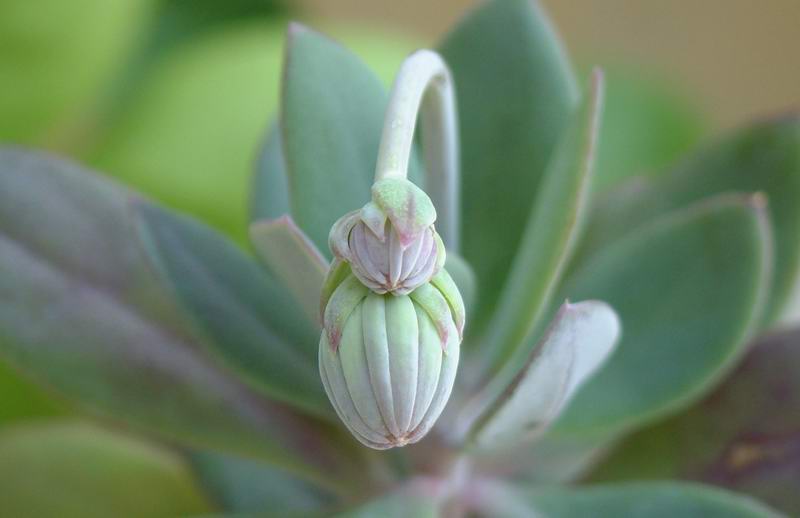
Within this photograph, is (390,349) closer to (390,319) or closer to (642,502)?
(390,319)

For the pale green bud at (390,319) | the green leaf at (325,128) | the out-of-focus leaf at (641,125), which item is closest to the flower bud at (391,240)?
the pale green bud at (390,319)

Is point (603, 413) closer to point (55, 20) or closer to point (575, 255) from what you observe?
point (575, 255)

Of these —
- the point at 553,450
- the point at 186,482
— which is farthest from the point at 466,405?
the point at 186,482

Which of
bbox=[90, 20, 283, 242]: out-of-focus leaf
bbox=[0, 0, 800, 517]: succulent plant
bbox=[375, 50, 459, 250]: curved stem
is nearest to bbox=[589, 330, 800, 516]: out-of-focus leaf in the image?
bbox=[0, 0, 800, 517]: succulent plant

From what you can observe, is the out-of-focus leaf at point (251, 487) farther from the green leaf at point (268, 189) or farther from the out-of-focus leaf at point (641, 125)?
the out-of-focus leaf at point (641, 125)

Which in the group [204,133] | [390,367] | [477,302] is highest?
[204,133]

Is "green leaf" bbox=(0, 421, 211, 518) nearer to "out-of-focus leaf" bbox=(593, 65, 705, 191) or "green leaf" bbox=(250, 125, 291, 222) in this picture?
"green leaf" bbox=(250, 125, 291, 222)

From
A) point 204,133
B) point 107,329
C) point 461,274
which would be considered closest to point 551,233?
point 461,274

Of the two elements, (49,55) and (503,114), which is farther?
(49,55)
